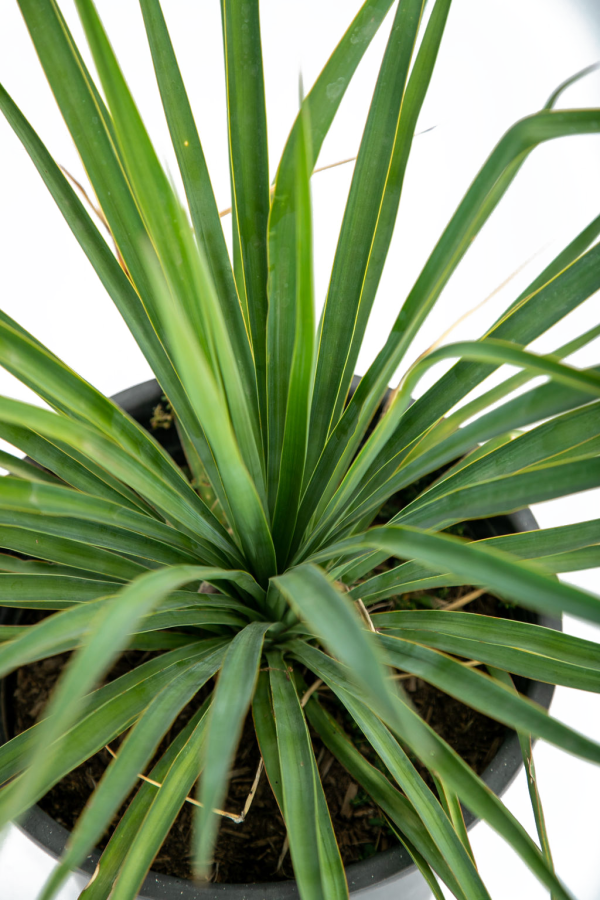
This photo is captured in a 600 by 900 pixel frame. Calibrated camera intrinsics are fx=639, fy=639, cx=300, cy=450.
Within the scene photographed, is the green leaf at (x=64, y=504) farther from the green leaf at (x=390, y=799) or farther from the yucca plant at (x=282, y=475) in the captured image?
the green leaf at (x=390, y=799)

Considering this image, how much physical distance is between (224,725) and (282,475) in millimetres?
198

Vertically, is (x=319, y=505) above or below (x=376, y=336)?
below

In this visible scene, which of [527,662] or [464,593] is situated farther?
[464,593]

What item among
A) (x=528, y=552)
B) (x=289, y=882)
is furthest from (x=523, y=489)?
(x=289, y=882)

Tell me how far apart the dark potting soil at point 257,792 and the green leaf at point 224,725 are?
0.30 m

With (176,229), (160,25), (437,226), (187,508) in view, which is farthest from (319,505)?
(437,226)

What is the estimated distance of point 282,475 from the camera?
448mm

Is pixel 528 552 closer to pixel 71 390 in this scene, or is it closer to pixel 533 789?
pixel 533 789

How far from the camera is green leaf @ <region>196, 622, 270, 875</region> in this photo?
0.24 metres

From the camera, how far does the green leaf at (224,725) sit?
0.80ft

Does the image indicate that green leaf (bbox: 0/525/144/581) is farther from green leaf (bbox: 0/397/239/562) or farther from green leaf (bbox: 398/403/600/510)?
green leaf (bbox: 398/403/600/510)

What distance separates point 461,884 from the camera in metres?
0.42

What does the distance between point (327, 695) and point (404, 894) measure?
0.21 metres

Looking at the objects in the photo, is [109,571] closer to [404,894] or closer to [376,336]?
[404,894]
